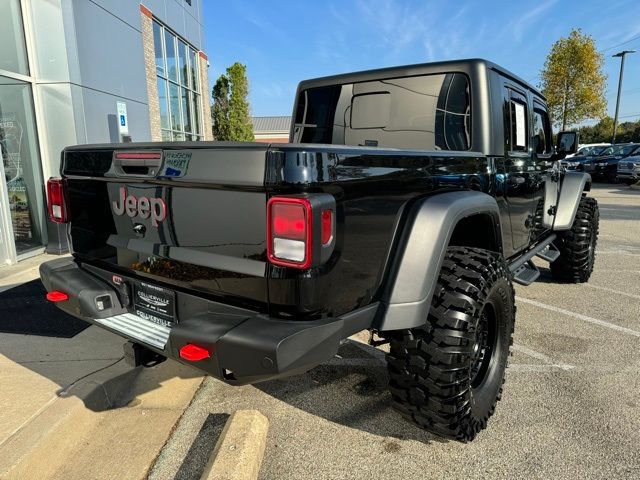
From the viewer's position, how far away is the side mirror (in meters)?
4.34

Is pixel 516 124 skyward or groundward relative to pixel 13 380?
skyward

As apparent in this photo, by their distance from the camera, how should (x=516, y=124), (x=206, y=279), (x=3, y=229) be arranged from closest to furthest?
(x=206, y=279)
(x=516, y=124)
(x=3, y=229)

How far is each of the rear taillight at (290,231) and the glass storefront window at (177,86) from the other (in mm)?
10355

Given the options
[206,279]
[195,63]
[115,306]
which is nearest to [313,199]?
[206,279]

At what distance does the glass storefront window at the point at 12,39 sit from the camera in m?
5.95

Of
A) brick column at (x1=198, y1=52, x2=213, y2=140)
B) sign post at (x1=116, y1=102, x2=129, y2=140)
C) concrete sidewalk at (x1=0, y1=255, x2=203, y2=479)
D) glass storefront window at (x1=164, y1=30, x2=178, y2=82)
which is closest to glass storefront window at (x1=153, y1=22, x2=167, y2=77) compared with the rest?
glass storefront window at (x1=164, y1=30, x2=178, y2=82)

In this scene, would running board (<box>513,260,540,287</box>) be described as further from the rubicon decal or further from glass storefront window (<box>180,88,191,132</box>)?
glass storefront window (<box>180,88,191,132</box>)

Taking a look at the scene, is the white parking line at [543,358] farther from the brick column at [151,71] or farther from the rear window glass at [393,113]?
the brick column at [151,71]

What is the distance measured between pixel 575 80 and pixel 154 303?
93.6 ft

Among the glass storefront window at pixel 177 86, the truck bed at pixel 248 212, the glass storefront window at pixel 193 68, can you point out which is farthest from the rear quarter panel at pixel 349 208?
the glass storefront window at pixel 193 68

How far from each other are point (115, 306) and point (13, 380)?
3.72ft

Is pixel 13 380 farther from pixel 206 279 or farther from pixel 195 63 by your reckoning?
pixel 195 63

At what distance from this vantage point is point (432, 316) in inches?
86.1

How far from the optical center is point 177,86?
1238cm
